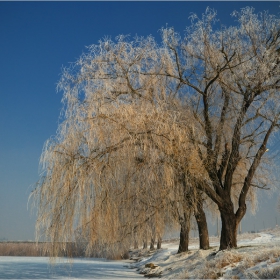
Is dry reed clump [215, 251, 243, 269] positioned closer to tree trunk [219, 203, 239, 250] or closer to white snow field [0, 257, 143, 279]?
tree trunk [219, 203, 239, 250]

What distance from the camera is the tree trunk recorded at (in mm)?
8633

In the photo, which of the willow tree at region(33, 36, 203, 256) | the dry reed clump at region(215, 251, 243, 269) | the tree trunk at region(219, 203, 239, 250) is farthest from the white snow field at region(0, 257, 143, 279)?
the tree trunk at region(219, 203, 239, 250)

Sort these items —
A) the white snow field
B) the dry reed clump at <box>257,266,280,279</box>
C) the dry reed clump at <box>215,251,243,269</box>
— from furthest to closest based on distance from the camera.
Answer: the white snow field
the dry reed clump at <box>215,251,243,269</box>
the dry reed clump at <box>257,266,280,279</box>

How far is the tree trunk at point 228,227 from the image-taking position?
8.63 metres

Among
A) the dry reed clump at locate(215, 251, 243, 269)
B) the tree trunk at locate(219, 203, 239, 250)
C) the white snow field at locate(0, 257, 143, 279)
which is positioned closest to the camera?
the dry reed clump at locate(215, 251, 243, 269)

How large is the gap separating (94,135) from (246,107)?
3873 mm

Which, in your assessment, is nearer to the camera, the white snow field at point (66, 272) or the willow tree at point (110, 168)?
the willow tree at point (110, 168)

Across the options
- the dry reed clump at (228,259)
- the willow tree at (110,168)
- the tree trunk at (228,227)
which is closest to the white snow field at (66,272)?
the willow tree at (110,168)

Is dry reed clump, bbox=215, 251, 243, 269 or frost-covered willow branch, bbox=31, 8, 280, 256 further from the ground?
frost-covered willow branch, bbox=31, 8, 280, 256

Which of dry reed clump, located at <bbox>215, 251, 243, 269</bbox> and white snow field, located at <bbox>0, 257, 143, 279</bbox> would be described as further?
white snow field, located at <bbox>0, 257, 143, 279</bbox>

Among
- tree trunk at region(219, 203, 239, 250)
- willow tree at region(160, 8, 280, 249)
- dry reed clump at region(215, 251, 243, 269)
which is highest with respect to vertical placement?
willow tree at region(160, 8, 280, 249)

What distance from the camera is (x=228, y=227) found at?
8703 millimetres

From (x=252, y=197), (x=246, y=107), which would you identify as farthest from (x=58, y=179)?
(x=252, y=197)

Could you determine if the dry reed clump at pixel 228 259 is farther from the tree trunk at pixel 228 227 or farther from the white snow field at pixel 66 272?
the white snow field at pixel 66 272
